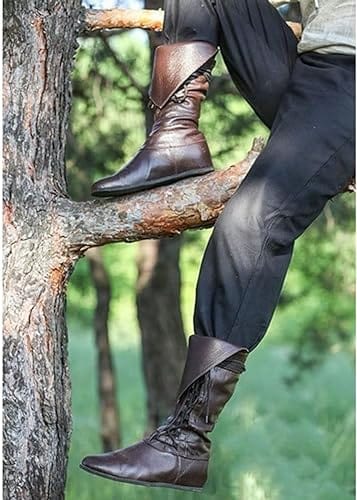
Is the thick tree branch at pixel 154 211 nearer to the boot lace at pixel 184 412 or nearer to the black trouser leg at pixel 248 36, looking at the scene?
the black trouser leg at pixel 248 36

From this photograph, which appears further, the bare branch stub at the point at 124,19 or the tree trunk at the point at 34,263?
the bare branch stub at the point at 124,19

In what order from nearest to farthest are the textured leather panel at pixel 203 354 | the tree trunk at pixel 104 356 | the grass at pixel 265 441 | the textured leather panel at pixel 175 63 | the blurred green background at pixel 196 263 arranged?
the textured leather panel at pixel 203 354
the textured leather panel at pixel 175 63
the grass at pixel 265 441
the blurred green background at pixel 196 263
the tree trunk at pixel 104 356

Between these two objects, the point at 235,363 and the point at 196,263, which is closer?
the point at 235,363

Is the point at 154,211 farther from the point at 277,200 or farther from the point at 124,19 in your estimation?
the point at 124,19

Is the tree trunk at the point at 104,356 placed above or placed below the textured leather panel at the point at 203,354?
below

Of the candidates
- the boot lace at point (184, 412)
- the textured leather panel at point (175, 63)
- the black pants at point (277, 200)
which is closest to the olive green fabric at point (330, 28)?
the black pants at point (277, 200)

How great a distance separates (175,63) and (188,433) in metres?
0.91

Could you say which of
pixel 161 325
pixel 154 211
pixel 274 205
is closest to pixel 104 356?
pixel 161 325

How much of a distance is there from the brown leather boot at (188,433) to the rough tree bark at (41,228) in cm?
31

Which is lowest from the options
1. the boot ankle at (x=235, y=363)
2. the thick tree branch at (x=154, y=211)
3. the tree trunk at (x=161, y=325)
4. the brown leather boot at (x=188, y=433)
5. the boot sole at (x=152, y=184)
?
the tree trunk at (x=161, y=325)

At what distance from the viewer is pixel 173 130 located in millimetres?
2771

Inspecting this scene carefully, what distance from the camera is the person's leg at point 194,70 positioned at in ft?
8.98

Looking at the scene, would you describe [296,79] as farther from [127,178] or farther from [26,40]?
[26,40]

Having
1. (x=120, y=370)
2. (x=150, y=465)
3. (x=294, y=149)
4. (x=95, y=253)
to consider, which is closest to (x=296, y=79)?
(x=294, y=149)
